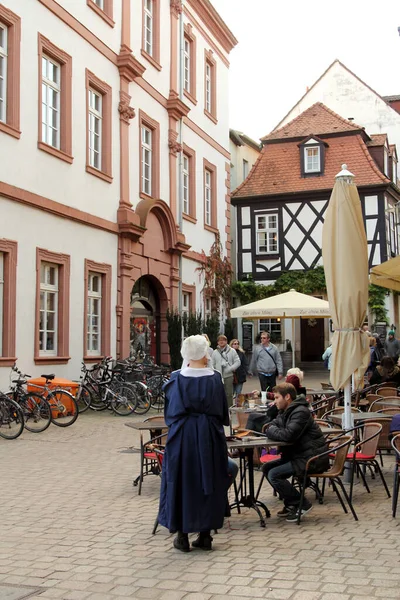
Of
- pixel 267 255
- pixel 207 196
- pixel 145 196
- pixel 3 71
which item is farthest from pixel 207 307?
pixel 3 71

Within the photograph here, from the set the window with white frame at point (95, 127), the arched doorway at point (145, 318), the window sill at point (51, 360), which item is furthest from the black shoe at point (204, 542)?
the arched doorway at point (145, 318)

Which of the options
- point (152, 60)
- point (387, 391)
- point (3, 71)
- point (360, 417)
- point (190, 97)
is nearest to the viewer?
point (360, 417)

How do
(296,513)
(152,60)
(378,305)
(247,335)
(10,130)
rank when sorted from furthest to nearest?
(247,335)
(378,305)
(152,60)
(10,130)
(296,513)

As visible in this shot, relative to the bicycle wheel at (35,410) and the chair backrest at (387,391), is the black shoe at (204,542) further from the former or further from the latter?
the bicycle wheel at (35,410)

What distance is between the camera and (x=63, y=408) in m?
14.0

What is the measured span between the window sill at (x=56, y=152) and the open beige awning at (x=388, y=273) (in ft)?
23.0

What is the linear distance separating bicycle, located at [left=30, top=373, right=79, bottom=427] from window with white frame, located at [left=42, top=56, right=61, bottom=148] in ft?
17.7

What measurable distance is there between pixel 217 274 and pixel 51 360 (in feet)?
36.9

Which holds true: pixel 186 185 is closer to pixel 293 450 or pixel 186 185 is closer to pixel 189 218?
pixel 189 218

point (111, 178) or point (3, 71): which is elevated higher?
point (3, 71)

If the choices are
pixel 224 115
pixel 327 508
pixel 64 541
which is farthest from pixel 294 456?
pixel 224 115

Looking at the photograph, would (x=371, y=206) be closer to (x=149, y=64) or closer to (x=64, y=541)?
(x=149, y=64)

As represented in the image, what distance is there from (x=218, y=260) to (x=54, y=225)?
10.8m

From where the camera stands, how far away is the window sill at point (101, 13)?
59.1 feet
